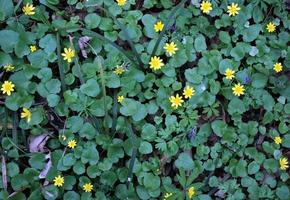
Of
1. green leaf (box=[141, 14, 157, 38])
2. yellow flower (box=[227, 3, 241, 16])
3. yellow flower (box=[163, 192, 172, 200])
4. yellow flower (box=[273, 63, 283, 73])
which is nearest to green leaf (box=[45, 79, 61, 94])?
green leaf (box=[141, 14, 157, 38])

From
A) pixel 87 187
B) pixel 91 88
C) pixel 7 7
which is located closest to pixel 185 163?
pixel 87 187

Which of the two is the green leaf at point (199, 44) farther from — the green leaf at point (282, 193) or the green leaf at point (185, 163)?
the green leaf at point (282, 193)

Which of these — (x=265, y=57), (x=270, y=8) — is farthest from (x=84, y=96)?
(x=270, y=8)

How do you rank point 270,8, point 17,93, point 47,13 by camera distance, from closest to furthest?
point 17,93 < point 47,13 < point 270,8

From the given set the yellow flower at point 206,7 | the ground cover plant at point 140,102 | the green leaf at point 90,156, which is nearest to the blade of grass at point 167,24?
the ground cover plant at point 140,102

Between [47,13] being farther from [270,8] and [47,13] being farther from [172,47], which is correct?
[270,8]

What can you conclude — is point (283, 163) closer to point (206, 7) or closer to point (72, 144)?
point (206, 7)

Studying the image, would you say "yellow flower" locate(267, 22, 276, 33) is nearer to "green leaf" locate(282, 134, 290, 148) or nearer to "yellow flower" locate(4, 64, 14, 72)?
"green leaf" locate(282, 134, 290, 148)

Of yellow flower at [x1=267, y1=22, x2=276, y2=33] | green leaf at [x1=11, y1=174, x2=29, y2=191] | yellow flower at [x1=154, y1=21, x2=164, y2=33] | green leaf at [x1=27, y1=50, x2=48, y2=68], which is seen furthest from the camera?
yellow flower at [x1=267, y1=22, x2=276, y2=33]

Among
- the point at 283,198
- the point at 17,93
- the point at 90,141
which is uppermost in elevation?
the point at 17,93
